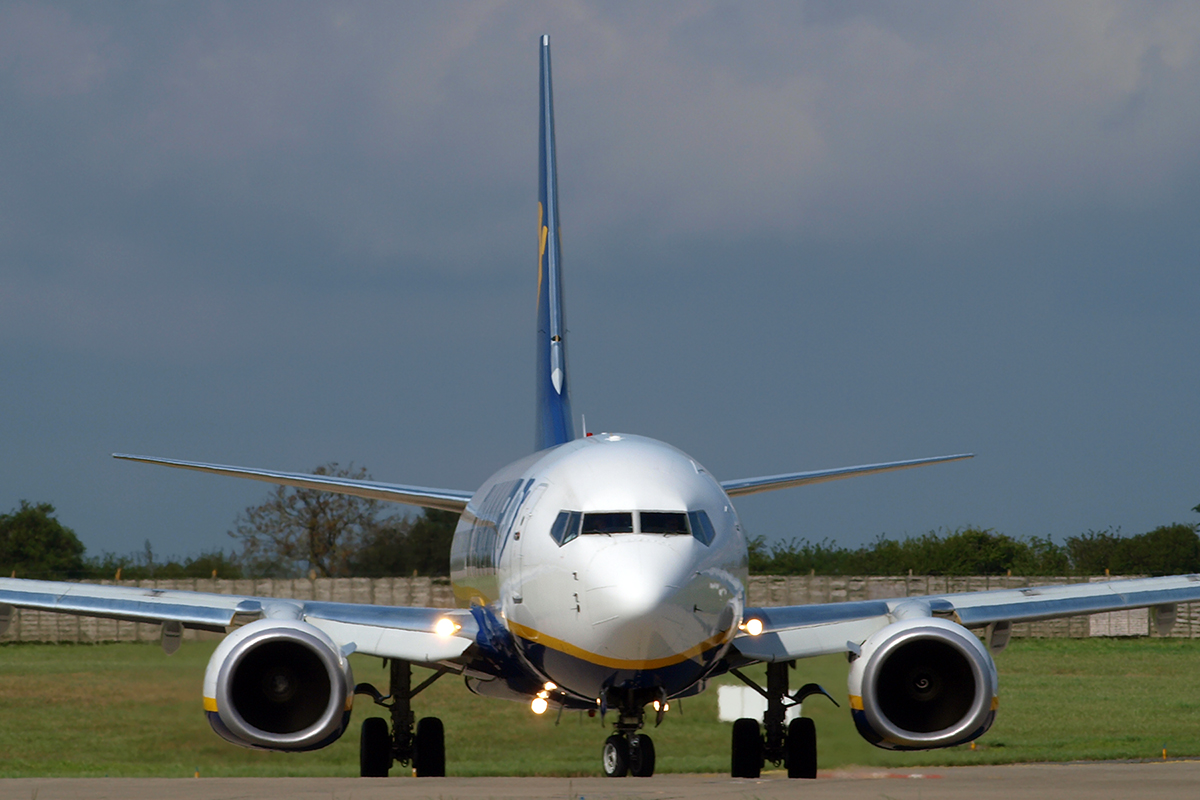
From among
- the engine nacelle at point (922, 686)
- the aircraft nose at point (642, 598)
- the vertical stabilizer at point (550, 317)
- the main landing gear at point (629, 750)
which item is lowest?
the main landing gear at point (629, 750)

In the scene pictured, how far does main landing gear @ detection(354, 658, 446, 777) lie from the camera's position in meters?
19.7

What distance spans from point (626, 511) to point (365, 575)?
32292 mm

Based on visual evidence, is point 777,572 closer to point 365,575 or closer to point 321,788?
point 365,575

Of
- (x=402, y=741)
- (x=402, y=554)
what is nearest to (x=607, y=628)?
(x=402, y=741)

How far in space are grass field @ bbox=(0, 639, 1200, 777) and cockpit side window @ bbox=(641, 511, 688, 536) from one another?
4.84m

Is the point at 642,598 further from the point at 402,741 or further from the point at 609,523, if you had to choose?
the point at 402,741

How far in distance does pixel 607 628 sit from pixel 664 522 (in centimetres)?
112

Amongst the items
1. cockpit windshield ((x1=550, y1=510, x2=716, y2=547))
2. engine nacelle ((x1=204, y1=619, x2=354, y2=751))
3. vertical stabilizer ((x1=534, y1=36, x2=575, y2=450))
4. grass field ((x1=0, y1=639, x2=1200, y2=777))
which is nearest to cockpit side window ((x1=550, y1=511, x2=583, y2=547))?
cockpit windshield ((x1=550, y1=510, x2=716, y2=547))

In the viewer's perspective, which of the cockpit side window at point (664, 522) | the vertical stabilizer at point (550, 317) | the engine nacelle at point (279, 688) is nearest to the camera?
the cockpit side window at point (664, 522)

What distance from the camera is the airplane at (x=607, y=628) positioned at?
14.0 metres

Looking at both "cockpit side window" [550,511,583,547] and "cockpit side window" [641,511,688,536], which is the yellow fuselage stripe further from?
"cockpit side window" [641,511,688,536]

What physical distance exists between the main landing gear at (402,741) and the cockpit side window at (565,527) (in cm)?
549

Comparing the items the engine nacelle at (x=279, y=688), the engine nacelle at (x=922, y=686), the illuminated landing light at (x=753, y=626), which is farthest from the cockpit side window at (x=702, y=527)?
the engine nacelle at (x=279, y=688)

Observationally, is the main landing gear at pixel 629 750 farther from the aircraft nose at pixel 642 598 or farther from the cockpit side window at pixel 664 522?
the cockpit side window at pixel 664 522
